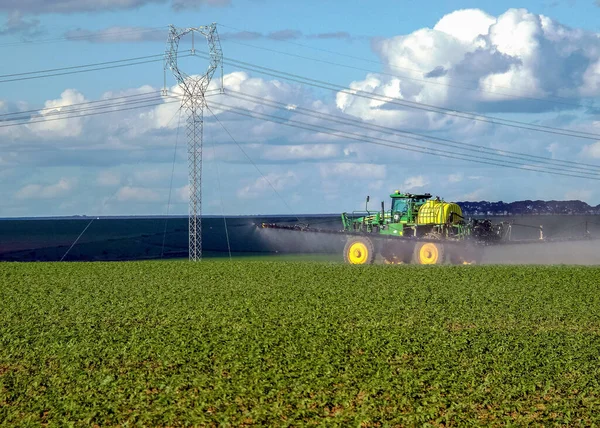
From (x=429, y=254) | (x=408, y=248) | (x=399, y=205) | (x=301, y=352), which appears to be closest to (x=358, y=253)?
(x=408, y=248)

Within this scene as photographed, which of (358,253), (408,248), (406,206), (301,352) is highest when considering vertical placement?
(406,206)

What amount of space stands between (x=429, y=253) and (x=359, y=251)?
3881mm

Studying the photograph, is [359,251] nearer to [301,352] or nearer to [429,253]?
[429,253]

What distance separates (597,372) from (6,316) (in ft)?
64.0

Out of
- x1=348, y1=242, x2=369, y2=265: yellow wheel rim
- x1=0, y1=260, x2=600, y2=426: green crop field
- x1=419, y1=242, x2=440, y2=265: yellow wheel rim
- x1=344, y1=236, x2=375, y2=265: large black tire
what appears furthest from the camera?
x1=348, y1=242, x2=369, y2=265: yellow wheel rim

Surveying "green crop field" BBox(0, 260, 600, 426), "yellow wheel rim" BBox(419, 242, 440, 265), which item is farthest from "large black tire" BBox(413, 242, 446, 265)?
"green crop field" BBox(0, 260, 600, 426)

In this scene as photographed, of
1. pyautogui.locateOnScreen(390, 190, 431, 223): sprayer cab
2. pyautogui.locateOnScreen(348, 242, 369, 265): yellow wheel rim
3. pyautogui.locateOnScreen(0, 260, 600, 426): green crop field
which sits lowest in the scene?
pyautogui.locateOnScreen(0, 260, 600, 426): green crop field

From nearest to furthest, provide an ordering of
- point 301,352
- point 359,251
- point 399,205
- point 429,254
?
point 301,352
point 429,254
point 359,251
point 399,205

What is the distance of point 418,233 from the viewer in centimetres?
4872

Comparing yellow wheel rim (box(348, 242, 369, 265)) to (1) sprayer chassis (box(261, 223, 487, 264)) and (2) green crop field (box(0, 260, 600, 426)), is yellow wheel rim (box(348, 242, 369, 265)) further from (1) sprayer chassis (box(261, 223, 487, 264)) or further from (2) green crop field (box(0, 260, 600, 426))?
(2) green crop field (box(0, 260, 600, 426))

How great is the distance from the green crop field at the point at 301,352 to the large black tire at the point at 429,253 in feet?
27.0

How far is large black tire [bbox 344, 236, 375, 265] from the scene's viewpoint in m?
48.9

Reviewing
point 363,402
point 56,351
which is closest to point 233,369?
point 363,402

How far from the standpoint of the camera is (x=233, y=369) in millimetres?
20609
